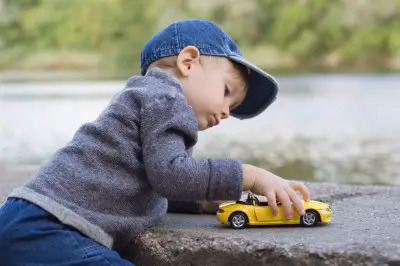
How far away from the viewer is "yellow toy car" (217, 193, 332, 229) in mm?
861

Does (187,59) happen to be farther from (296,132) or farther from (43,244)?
→ (296,132)

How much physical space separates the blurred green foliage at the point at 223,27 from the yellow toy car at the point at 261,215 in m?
3.90

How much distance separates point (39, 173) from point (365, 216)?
1.40ft

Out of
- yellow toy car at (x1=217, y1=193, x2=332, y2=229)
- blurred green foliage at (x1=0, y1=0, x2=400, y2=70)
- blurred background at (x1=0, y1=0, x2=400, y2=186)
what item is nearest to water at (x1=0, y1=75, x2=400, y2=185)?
blurred background at (x1=0, y1=0, x2=400, y2=186)

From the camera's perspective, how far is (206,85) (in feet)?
2.87

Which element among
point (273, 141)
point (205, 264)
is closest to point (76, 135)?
point (205, 264)

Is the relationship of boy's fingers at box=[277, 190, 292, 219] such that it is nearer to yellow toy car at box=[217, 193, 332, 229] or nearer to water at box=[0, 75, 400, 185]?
yellow toy car at box=[217, 193, 332, 229]

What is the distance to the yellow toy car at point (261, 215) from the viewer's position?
861 mm

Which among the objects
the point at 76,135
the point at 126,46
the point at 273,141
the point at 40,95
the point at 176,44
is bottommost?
the point at 76,135

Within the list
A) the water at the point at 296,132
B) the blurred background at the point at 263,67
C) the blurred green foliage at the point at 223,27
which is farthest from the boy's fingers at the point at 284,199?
the blurred green foliage at the point at 223,27

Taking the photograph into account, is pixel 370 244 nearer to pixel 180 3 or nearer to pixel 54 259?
pixel 54 259

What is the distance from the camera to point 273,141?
305cm

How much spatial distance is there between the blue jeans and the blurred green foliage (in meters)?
3.99

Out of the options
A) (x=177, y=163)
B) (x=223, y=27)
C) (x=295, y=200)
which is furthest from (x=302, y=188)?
A: (x=223, y=27)
